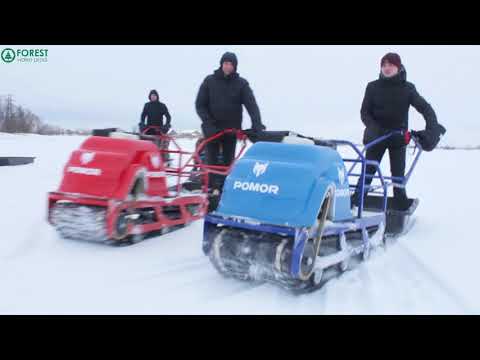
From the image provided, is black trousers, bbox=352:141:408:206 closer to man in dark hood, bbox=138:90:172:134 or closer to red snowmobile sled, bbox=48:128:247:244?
red snowmobile sled, bbox=48:128:247:244

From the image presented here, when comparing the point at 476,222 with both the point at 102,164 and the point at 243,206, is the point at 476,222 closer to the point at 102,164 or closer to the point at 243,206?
the point at 243,206

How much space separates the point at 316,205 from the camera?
2.92 m

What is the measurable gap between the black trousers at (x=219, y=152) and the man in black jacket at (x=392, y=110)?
157 centimetres

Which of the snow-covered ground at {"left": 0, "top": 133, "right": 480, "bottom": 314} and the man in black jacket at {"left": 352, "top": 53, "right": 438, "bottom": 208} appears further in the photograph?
the man in black jacket at {"left": 352, "top": 53, "right": 438, "bottom": 208}

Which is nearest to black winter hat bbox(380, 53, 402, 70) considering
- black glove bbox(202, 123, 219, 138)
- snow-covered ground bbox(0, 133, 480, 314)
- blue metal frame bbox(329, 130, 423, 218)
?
blue metal frame bbox(329, 130, 423, 218)

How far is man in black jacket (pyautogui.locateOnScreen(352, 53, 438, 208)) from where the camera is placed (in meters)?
4.94

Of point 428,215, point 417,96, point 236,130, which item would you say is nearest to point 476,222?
point 428,215

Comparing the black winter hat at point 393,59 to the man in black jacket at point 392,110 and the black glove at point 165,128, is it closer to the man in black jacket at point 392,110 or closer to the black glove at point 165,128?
the man in black jacket at point 392,110

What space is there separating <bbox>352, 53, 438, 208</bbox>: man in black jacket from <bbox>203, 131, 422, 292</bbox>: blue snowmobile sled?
5.44 ft

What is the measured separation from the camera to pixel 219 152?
582 centimetres

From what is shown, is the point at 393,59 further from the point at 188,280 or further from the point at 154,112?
the point at 154,112

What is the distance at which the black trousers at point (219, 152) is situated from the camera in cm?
566

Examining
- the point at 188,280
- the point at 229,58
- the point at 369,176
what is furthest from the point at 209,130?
the point at 188,280

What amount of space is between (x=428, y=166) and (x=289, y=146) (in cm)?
1059
